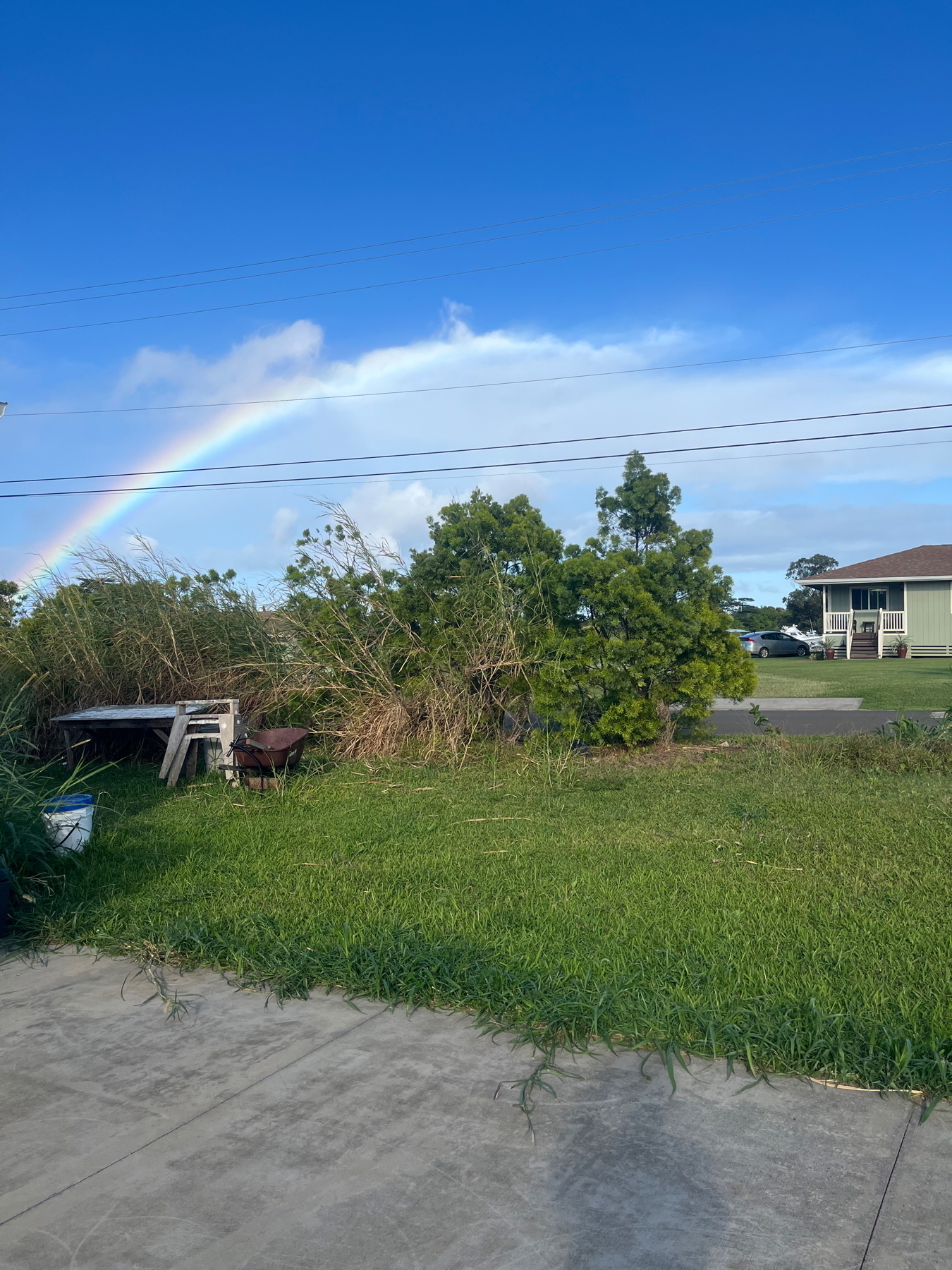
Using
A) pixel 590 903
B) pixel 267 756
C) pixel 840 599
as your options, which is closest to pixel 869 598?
pixel 840 599

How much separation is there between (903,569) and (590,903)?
132ft

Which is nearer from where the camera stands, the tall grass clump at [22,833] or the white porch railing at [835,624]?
the tall grass clump at [22,833]

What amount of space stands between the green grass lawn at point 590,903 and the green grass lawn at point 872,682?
24.2 ft

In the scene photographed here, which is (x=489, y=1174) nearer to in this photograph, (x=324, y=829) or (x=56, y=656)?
(x=324, y=829)

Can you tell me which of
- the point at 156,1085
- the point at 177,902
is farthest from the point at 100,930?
the point at 156,1085

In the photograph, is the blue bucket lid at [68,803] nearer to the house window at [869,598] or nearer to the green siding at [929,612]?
the green siding at [929,612]

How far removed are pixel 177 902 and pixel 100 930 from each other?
0.51m

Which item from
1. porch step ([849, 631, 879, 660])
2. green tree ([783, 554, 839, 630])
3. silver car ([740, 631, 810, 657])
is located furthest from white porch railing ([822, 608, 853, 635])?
green tree ([783, 554, 839, 630])

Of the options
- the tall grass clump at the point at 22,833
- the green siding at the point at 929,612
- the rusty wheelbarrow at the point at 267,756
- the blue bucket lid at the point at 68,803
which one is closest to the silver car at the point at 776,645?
the green siding at the point at 929,612

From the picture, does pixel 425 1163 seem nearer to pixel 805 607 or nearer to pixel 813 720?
pixel 813 720

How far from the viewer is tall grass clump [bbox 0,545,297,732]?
13.0 m

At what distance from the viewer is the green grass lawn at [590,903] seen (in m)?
4.16

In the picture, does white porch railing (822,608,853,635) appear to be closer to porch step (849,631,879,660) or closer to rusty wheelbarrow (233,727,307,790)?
porch step (849,631,879,660)

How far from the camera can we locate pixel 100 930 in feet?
18.8
